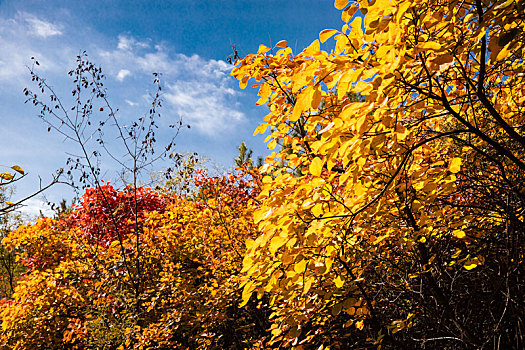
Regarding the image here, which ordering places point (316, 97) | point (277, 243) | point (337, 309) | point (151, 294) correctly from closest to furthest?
point (316, 97)
point (277, 243)
point (337, 309)
point (151, 294)

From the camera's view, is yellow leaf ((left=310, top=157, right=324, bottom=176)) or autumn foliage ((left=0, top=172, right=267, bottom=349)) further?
autumn foliage ((left=0, top=172, right=267, bottom=349))

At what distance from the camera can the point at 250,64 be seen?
76.8 inches

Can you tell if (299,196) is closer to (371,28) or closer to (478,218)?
(371,28)

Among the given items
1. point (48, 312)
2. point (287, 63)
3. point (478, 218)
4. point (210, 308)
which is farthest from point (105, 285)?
point (478, 218)

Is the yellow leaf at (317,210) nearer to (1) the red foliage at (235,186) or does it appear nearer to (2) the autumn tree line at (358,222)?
(2) the autumn tree line at (358,222)

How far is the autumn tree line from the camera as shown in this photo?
1.26 metres

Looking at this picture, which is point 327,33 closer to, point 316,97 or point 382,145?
point 316,97

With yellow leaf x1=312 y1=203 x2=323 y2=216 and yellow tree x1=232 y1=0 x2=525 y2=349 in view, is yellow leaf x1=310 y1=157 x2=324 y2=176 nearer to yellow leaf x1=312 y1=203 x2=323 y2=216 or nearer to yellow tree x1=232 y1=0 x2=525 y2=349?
yellow tree x1=232 y1=0 x2=525 y2=349

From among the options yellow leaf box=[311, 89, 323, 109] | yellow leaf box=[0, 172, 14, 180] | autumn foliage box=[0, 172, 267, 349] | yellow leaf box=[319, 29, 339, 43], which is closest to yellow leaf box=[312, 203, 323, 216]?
yellow leaf box=[311, 89, 323, 109]

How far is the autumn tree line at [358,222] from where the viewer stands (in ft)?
4.13

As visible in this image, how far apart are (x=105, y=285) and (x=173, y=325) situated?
3.83 feet

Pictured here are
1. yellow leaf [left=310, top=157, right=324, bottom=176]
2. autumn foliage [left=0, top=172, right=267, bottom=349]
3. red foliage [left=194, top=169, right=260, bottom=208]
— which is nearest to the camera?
yellow leaf [left=310, top=157, right=324, bottom=176]

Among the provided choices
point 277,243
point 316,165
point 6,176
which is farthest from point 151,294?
point 316,165

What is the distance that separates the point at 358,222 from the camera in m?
1.98
